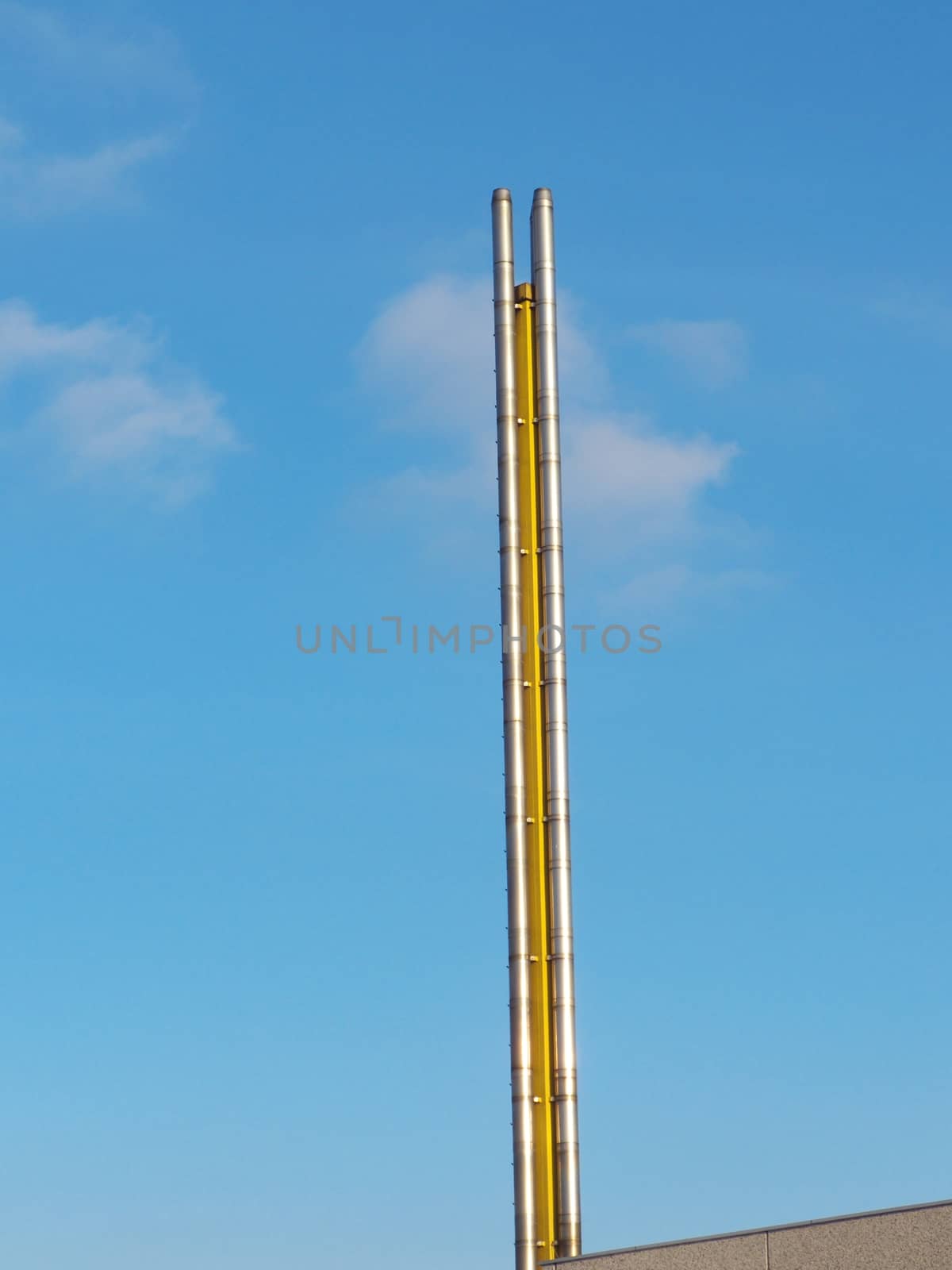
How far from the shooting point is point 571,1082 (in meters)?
36.0

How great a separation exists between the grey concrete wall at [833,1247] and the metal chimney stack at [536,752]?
16.9ft

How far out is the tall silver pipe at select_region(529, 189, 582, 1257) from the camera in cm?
3556

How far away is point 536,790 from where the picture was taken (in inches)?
1501

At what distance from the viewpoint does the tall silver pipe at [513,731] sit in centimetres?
3550

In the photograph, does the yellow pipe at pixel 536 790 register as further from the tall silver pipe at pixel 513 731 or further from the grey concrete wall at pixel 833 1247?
the grey concrete wall at pixel 833 1247

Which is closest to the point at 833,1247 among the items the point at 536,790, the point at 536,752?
the point at 536,790

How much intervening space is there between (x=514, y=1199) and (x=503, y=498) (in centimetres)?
1405

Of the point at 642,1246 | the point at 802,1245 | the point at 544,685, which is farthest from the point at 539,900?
the point at 802,1245

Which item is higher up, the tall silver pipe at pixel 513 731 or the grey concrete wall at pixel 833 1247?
the tall silver pipe at pixel 513 731

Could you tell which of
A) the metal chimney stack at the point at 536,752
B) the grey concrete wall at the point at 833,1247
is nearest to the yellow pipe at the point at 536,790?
the metal chimney stack at the point at 536,752

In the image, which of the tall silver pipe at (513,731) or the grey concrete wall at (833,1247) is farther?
the tall silver pipe at (513,731)

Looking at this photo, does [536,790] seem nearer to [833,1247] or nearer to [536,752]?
[536,752]

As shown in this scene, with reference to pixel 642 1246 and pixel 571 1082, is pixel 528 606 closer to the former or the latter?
pixel 571 1082

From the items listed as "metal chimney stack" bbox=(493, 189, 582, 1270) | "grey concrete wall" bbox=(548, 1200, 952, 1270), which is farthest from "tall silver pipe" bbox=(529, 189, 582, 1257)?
"grey concrete wall" bbox=(548, 1200, 952, 1270)
